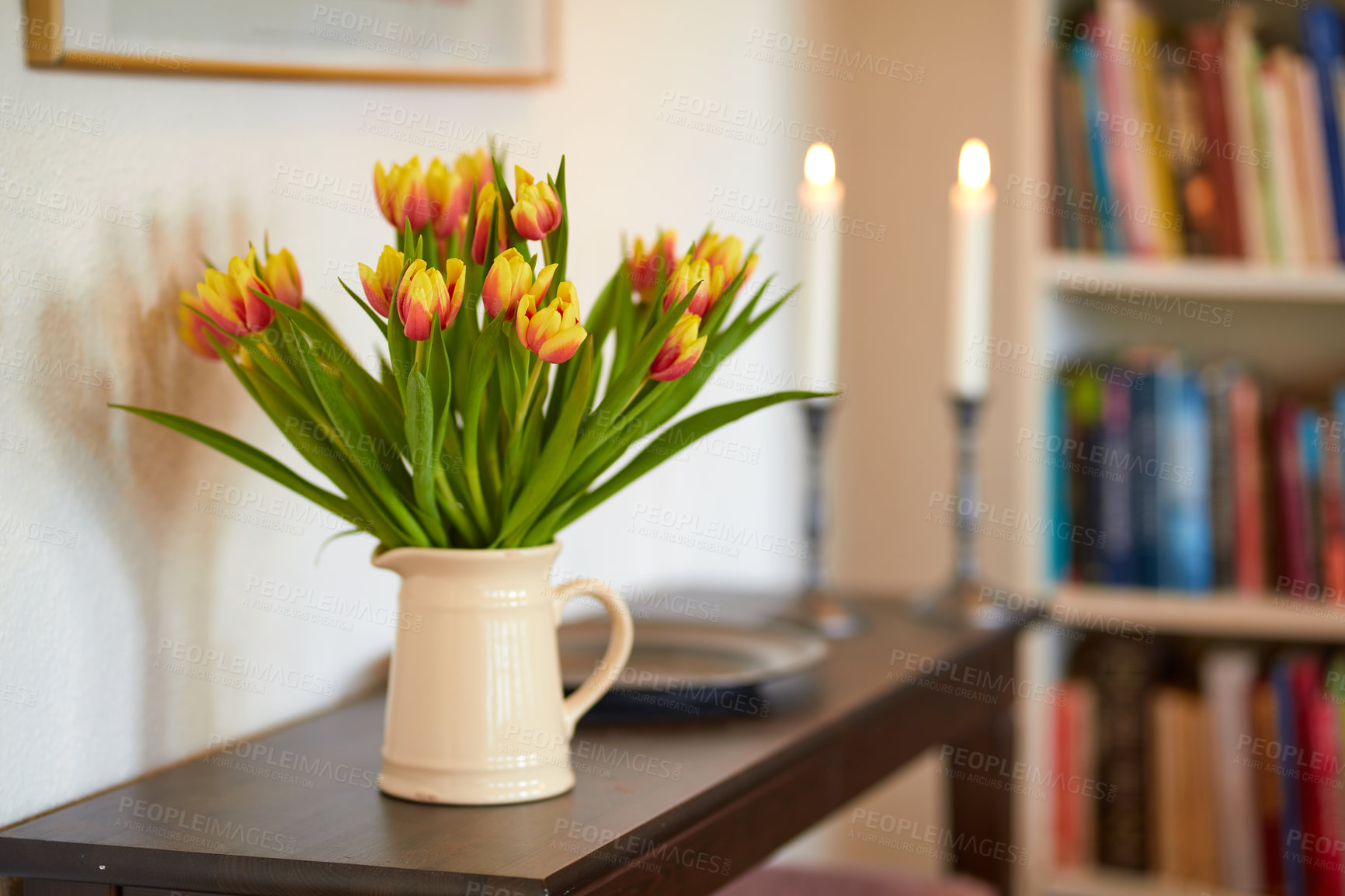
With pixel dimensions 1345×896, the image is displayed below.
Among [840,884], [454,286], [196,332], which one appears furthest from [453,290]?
[840,884]

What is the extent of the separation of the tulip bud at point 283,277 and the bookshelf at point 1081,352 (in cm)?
114

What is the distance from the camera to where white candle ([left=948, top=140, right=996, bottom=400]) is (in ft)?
4.61

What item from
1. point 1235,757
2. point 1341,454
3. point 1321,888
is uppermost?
point 1341,454

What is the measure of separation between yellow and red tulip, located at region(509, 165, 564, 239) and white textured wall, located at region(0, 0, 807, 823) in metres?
0.27

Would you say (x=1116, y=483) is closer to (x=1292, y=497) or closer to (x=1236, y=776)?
(x=1292, y=497)

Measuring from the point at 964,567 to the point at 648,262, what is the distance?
0.72 m

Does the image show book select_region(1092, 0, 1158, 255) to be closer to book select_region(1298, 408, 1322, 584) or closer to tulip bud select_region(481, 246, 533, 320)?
book select_region(1298, 408, 1322, 584)

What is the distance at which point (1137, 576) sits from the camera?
69.8 inches

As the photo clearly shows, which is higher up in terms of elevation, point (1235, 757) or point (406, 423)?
point (406, 423)

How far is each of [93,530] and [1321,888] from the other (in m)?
1.55

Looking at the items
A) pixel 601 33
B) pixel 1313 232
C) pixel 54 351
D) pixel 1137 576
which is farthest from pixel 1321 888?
pixel 54 351

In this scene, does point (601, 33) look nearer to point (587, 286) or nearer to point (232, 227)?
point (587, 286)

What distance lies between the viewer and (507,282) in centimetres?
69

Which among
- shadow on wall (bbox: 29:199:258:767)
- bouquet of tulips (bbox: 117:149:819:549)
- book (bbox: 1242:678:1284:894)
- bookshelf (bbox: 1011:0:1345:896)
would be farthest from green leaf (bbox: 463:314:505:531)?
book (bbox: 1242:678:1284:894)
